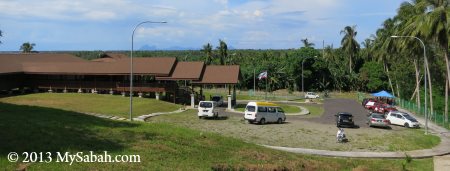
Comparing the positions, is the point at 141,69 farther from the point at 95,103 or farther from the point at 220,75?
the point at 220,75

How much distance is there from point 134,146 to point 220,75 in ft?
135

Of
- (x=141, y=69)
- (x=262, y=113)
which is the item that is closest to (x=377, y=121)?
(x=262, y=113)

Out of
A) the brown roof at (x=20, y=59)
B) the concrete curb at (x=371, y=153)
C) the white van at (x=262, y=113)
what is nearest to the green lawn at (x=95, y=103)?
the brown roof at (x=20, y=59)

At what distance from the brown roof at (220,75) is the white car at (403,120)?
18778 mm

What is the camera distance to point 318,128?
3794 centimetres

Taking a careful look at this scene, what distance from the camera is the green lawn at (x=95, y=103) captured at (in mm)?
45894

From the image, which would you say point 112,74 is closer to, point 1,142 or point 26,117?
point 26,117

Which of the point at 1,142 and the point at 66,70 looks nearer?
the point at 1,142

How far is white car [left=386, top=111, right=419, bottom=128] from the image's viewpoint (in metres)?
41.9

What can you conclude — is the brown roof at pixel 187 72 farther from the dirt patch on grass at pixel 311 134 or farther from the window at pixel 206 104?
the window at pixel 206 104

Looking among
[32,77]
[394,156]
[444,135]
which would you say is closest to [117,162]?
[394,156]

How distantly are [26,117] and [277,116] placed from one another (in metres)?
25.9

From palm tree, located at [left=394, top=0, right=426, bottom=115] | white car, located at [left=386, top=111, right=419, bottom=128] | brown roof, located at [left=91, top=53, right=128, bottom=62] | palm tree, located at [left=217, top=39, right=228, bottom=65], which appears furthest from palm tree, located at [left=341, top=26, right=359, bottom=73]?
white car, located at [left=386, top=111, right=419, bottom=128]

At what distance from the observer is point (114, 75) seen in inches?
2340
